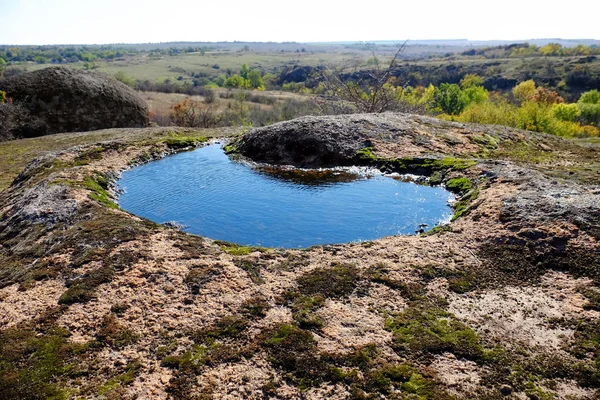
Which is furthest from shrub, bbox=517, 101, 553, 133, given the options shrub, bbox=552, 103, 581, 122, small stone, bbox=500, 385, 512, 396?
small stone, bbox=500, 385, 512, 396

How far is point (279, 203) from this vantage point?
560 inches

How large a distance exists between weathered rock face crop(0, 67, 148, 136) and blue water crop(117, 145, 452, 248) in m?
18.9

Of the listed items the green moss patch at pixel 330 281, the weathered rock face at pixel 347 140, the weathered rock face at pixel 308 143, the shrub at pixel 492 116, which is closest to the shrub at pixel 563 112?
the shrub at pixel 492 116

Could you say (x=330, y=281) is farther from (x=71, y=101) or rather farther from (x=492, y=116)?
(x=492, y=116)

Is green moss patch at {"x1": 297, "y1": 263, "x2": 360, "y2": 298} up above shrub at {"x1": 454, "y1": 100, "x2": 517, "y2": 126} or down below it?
above

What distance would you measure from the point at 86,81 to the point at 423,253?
3407cm

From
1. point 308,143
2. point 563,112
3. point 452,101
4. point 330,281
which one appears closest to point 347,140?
point 308,143

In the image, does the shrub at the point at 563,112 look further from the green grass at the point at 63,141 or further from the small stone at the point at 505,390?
the small stone at the point at 505,390

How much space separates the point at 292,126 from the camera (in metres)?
21.7

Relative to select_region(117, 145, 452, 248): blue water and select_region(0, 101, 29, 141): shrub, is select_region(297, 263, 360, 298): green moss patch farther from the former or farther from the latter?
select_region(0, 101, 29, 141): shrub

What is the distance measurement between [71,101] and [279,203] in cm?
2750

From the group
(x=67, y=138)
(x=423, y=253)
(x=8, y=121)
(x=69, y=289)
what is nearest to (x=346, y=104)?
(x=67, y=138)

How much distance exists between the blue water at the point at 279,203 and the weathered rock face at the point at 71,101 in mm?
18869

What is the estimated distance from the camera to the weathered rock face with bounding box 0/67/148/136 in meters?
32.2
